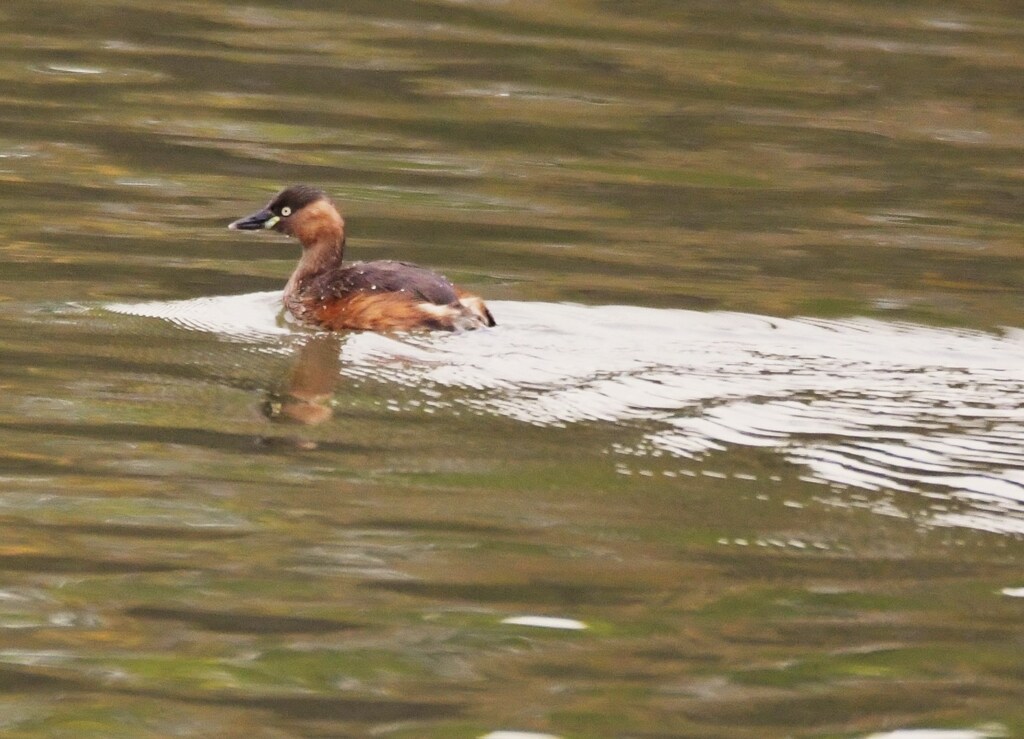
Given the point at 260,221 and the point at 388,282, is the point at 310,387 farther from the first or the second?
the point at 260,221

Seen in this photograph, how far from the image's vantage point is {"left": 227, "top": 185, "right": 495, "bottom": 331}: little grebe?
905 cm

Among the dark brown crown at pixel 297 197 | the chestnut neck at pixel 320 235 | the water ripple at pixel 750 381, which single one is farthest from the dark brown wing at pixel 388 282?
→ the dark brown crown at pixel 297 197

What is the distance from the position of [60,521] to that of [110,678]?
4.10 feet

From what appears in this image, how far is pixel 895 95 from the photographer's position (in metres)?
15.0

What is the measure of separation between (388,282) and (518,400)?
149 cm

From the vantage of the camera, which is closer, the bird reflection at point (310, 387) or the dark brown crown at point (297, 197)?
the bird reflection at point (310, 387)

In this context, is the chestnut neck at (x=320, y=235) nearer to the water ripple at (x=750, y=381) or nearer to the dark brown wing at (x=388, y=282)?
the water ripple at (x=750, y=381)

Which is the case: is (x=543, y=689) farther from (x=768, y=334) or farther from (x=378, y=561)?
(x=768, y=334)

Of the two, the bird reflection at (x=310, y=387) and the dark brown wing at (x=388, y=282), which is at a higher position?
the dark brown wing at (x=388, y=282)

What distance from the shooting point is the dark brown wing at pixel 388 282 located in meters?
9.05

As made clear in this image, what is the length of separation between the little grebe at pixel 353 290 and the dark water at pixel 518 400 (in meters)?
0.12

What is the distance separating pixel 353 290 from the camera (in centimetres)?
936

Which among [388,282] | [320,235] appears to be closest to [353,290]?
[388,282]

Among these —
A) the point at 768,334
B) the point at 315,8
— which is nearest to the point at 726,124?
the point at 315,8
